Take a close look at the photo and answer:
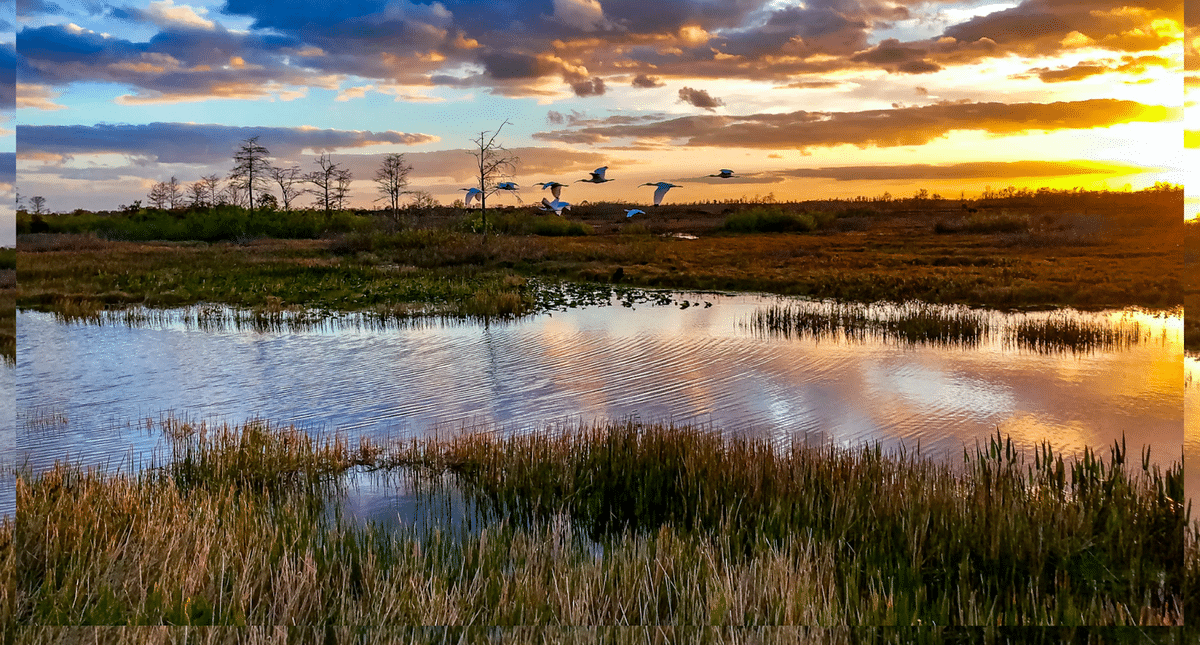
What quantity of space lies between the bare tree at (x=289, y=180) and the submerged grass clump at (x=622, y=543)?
9.94ft

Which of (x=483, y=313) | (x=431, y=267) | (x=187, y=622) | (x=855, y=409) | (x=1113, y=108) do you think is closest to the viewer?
(x=187, y=622)

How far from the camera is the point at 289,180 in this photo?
827cm

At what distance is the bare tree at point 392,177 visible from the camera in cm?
799

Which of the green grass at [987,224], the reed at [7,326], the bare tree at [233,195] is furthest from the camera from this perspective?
the green grass at [987,224]

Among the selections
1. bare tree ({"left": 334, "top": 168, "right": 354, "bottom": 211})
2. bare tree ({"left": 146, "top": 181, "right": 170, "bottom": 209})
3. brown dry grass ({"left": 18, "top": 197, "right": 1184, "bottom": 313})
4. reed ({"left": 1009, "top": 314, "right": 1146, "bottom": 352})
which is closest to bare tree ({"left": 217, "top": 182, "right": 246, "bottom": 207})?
bare tree ({"left": 146, "top": 181, "right": 170, "bottom": 209})

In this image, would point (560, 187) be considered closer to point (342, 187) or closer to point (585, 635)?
point (342, 187)

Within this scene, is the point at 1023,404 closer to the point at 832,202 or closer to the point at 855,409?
the point at 855,409

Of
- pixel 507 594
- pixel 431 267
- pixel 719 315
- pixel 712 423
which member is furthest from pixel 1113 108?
pixel 431 267

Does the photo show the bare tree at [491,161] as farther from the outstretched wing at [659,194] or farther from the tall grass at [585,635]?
the tall grass at [585,635]

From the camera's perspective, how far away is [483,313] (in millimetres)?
11852

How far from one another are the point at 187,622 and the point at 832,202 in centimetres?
855

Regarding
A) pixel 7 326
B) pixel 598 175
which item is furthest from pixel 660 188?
pixel 7 326

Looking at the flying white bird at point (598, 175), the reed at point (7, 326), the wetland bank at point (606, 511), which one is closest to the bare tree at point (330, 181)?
the wetland bank at point (606, 511)

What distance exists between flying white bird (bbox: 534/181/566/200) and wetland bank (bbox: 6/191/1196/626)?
1750 mm
